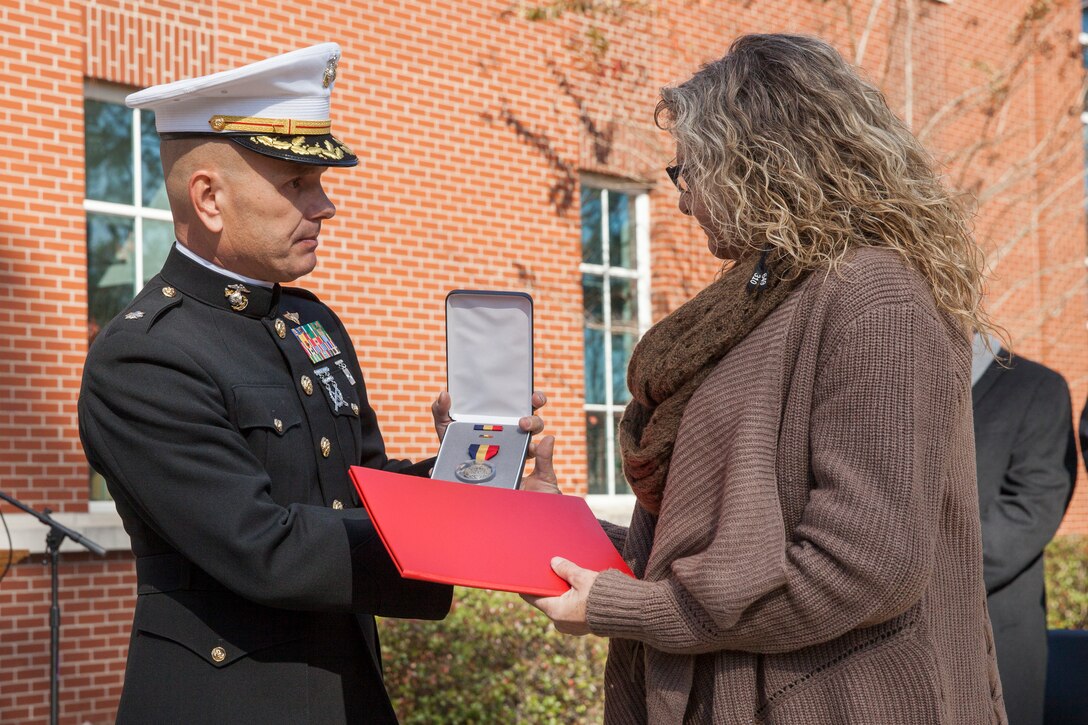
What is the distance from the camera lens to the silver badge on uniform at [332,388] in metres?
2.67

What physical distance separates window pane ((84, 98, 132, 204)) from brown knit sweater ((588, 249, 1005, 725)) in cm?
574

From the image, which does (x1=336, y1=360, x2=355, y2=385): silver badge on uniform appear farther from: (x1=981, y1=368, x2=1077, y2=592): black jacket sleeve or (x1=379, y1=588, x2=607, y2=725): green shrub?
(x1=379, y1=588, x2=607, y2=725): green shrub

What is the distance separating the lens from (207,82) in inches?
97.7

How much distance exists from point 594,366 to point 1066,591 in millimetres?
3831

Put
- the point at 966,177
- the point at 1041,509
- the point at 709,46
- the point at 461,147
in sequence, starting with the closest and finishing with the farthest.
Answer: the point at 1041,509, the point at 461,147, the point at 709,46, the point at 966,177

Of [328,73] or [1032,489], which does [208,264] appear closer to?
[328,73]

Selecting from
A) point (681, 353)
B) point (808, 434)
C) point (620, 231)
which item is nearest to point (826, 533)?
point (808, 434)

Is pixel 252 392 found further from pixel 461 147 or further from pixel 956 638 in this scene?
pixel 461 147

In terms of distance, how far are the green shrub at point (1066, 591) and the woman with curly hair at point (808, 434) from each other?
705 centimetres

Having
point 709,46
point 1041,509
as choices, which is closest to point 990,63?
point 709,46

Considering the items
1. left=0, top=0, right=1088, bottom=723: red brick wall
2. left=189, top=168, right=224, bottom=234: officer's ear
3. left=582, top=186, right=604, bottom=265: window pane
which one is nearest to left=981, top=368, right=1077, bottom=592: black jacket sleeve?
left=0, top=0, right=1088, bottom=723: red brick wall

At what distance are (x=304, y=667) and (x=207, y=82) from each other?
1198 mm

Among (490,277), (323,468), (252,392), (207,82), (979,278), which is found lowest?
(490,277)

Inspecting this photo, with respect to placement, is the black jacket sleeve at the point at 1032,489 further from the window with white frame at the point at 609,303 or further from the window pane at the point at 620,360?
the window pane at the point at 620,360
